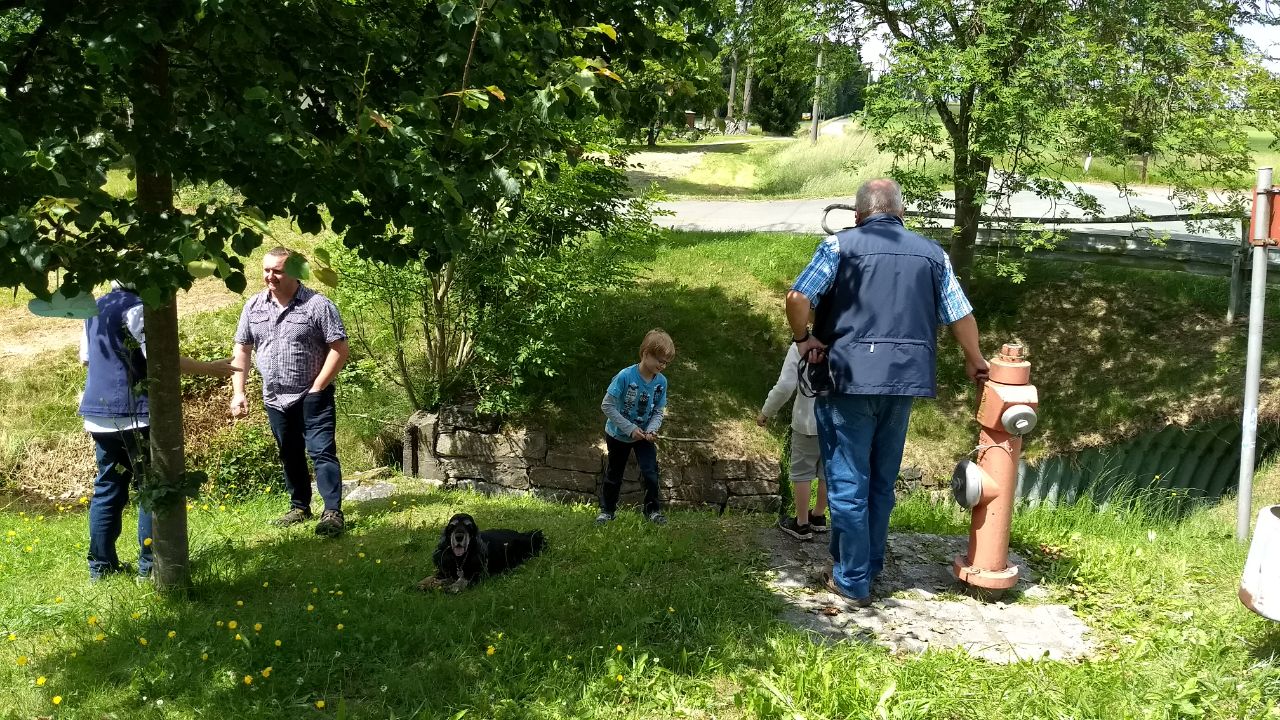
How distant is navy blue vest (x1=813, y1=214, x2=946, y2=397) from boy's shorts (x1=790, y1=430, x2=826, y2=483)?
4.36 feet

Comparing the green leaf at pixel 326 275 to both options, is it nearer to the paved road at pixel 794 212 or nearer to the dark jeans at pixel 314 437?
the dark jeans at pixel 314 437

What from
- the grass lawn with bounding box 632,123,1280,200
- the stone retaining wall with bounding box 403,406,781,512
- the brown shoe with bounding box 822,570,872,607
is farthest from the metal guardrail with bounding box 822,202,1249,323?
the grass lawn with bounding box 632,123,1280,200

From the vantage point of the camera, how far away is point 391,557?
5.20 metres

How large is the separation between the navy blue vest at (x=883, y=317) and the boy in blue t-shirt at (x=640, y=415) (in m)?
1.74

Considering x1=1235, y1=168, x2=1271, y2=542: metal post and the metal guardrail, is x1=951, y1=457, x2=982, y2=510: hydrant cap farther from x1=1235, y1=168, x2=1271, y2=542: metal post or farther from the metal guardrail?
the metal guardrail

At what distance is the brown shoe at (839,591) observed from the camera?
446cm

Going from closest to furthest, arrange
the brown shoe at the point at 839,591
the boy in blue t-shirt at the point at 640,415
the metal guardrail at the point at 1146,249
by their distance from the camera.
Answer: the brown shoe at the point at 839,591
the boy in blue t-shirt at the point at 640,415
the metal guardrail at the point at 1146,249

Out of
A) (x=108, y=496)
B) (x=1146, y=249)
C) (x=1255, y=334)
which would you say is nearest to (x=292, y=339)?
→ (x=108, y=496)

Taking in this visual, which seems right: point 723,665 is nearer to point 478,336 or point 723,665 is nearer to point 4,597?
point 4,597

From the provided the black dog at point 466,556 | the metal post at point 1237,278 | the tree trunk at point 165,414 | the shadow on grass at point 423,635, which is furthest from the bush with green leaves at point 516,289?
the metal post at point 1237,278

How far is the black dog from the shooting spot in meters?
4.57

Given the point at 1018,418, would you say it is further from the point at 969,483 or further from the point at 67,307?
the point at 67,307

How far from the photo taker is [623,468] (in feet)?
20.4

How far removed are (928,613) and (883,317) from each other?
1384 millimetres
